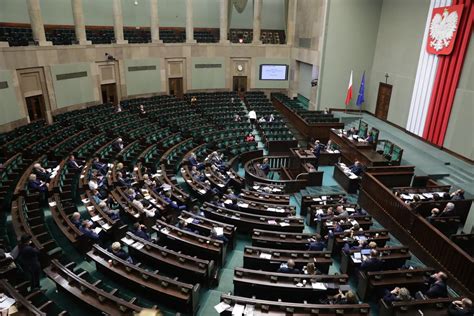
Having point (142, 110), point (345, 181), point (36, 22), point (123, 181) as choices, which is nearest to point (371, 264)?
point (345, 181)

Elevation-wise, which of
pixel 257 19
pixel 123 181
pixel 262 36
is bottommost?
pixel 123 181

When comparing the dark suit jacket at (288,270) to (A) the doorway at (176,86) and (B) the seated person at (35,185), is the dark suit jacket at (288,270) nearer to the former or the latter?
(B) the seated person at (35,185)

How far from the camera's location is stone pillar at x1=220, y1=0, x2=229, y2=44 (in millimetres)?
23344

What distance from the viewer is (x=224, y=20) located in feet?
77.3

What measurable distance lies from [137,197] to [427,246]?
7772 mm

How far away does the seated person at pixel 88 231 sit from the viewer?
24.3ft

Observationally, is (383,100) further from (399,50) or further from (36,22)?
(36,22)

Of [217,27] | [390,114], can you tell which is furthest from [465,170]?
[217,27]

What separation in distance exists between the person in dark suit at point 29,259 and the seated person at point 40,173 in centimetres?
437

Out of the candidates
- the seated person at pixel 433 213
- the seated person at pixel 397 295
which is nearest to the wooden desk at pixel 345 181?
the seated person at pixel 433 213

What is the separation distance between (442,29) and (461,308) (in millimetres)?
12305

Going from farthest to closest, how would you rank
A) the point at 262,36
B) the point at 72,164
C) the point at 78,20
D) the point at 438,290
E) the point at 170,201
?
the point at 262,36, the point at 78,20, the point at 72,164, the point at 170,201, the point at 438,290

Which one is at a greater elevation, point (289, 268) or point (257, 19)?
point (257, 19)

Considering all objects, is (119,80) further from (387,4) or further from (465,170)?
(465,170)
